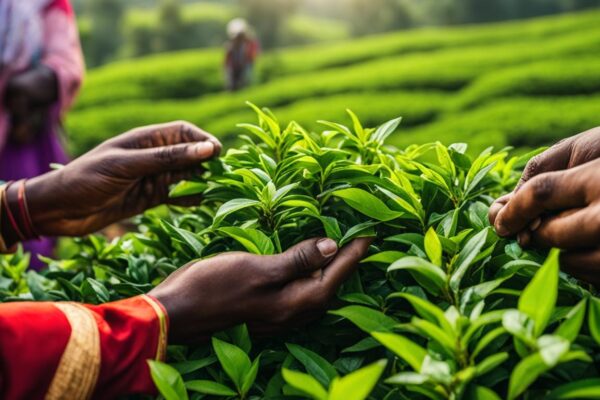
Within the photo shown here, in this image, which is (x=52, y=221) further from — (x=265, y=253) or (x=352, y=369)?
A: (x=352, y=369)

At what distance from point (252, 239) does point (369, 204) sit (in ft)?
0.74

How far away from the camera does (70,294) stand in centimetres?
142

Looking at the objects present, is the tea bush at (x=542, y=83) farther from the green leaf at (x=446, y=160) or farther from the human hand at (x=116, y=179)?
the green leaf at (x=446, y=160)

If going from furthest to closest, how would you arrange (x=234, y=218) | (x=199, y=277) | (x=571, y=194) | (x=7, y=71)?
1. (x=7, y=71)
2. (x=234, y=218)
3. (x=199, y=277)
4. (x=571, y=194)

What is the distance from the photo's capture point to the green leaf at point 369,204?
44.7 inches

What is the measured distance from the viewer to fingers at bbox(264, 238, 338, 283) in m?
1.13

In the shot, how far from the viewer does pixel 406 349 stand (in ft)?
Answer: 2.89

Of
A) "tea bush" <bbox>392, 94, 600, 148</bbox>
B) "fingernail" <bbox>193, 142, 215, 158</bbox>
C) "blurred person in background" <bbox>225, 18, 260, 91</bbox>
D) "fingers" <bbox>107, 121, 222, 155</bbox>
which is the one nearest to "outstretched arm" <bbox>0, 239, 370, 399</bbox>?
"fingernail" <bbox>193, 142, 215, 158</bbox>

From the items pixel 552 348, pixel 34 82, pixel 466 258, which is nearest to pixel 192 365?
pixel 466 258

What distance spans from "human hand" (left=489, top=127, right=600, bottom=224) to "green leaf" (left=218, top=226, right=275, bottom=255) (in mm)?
426

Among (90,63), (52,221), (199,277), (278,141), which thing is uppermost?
(278,141)

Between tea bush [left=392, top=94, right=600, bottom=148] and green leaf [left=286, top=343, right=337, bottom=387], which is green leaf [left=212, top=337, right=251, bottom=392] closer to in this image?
green leaf [left=286, top=343, right=337, bottom=387]

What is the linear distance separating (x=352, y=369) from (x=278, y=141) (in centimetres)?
64

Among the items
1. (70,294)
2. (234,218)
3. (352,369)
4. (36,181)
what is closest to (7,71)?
(36,181)
